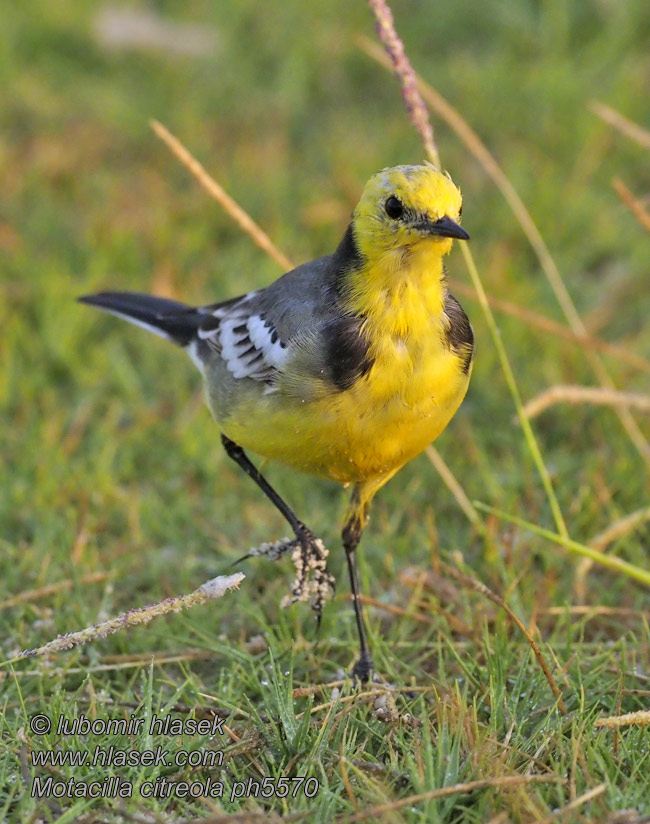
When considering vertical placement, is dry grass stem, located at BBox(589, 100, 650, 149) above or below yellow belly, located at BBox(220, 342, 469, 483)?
above

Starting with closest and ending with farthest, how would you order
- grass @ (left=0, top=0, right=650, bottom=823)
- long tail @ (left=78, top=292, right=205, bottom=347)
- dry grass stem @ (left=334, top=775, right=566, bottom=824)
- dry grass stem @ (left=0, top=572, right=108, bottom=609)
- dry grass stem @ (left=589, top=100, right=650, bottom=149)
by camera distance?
1. dry grass stem @ (left=334, top=775, right=566, bottom=824)
2. grass @ (left=0, top=0, right=650, bottom=823)
3. dry grass stem @ (left=0, top=572, right=108, bottom=609)
4. dry grass stem @ (left=589, top=100, right=650, bottom=149)
5. long tail @ (left=78, top=292, right=205, bottom=347)

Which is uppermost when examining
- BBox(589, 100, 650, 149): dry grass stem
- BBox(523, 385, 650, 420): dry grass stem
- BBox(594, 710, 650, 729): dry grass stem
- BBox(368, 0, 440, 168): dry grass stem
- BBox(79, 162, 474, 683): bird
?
BBox(368, 0, 440, 168): dry grass stem

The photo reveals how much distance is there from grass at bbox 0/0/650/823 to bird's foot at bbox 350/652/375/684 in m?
0.08

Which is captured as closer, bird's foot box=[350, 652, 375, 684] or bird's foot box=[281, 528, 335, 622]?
bird's foot box=[350, 652, 375, 684]

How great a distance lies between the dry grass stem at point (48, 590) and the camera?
3.96m

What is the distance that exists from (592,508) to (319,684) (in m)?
1.53

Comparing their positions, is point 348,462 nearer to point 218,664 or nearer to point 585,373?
point 218,664

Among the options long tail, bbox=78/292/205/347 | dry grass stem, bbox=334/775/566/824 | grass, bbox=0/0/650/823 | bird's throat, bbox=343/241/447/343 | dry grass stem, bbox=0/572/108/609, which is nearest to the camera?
dry grass stem, bbox=334/775/566/824

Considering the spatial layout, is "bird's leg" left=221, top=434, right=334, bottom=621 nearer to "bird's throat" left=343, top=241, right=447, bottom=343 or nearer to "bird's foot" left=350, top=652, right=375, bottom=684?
"bird's foot" left=350, top=652, right=375, bottom=684

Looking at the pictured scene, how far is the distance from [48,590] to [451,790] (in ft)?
6.02

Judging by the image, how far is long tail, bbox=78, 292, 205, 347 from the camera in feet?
15.1

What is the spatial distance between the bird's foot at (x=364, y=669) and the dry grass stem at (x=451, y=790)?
2.26ft

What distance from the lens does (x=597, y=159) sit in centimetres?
720

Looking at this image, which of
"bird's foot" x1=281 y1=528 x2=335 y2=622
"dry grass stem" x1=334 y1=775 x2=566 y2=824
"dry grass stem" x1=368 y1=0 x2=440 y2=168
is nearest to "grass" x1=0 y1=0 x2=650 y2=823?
"dry grass stem" x1=334 y1=775 x2=566 y2=824
